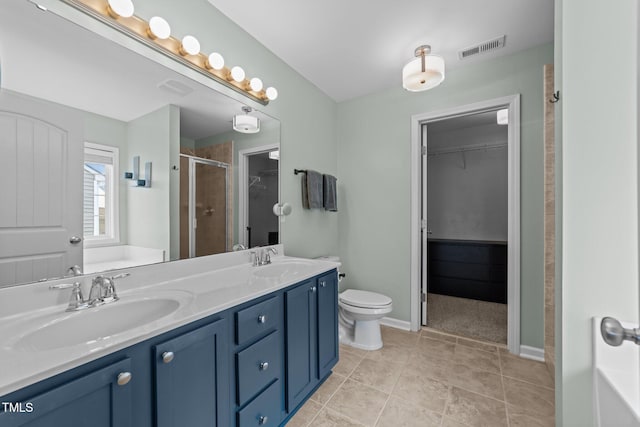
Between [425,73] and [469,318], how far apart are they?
2.53m

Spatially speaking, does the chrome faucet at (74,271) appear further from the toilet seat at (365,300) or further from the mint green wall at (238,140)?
the toilet seat at (365,300)

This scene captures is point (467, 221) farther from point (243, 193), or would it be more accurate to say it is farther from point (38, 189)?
point (38, 189)

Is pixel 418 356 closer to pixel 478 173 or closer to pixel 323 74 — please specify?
pixel 323 74

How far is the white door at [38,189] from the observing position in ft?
2.97

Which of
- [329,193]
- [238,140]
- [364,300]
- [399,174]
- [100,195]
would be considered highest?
[238,140]

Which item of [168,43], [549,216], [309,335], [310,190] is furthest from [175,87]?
[549,216]

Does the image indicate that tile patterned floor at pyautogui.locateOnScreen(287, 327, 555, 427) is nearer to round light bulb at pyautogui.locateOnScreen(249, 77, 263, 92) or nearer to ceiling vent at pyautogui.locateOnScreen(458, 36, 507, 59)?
round light bulb at pyautogui.locateOnScreen(249, 77, 263, 92)

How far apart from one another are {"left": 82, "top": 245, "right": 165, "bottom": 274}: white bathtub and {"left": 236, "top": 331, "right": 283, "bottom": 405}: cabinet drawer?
0.68 metres

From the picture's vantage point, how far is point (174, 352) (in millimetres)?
842

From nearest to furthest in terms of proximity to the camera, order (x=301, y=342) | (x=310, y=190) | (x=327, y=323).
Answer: (x=301, y=342) < (x=327, y=323) < (x=310, y=190)

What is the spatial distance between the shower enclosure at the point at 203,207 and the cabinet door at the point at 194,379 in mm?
663

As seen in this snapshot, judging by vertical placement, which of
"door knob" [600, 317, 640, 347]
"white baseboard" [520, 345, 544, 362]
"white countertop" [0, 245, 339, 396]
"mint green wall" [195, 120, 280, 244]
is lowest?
"white baseboard" [520, 345, 544, 362]

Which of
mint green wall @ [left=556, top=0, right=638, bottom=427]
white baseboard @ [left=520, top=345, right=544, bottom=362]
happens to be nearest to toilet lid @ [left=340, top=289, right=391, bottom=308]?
white baseboard @ [left=520, top=345, right=544, bottom=362]

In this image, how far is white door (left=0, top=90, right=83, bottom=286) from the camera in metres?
0.91
